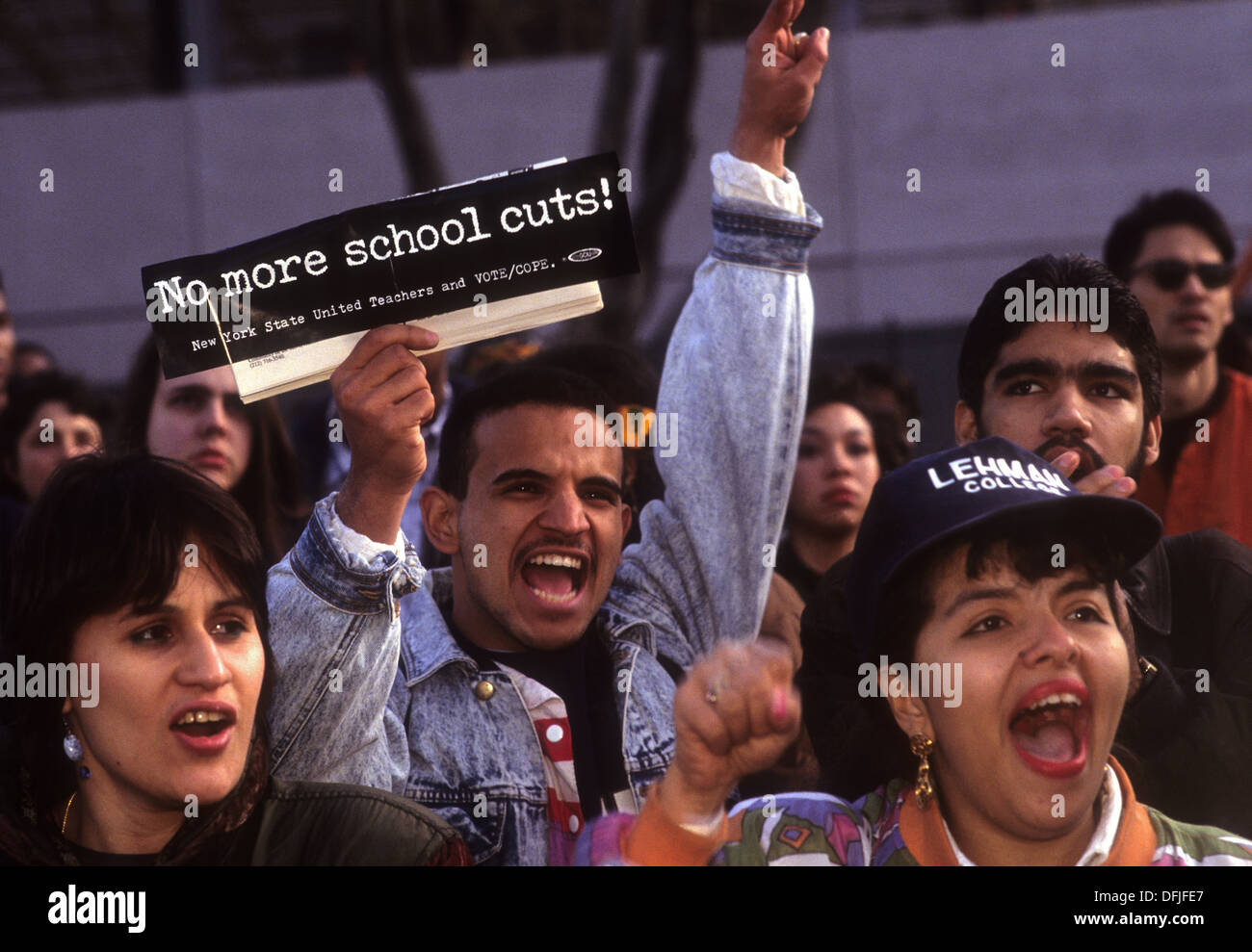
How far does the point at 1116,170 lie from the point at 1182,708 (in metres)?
7.11

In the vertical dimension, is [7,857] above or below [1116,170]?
below

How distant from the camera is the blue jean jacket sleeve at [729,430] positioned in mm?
2604

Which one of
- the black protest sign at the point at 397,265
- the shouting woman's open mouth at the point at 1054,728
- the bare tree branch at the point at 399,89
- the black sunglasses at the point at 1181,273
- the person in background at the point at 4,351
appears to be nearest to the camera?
the shouting woman's open mouth at the point at 1054,728

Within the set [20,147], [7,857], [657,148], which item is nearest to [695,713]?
[7,857]

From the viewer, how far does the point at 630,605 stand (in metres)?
2.78

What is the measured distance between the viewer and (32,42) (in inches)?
496

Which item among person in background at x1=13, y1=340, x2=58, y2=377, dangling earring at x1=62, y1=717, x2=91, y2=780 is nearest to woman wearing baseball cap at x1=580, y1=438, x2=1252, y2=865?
dangling earring at x1=62, y1=717, x2=91, y2=780

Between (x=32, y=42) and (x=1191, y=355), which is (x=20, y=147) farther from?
(x=1191, y=355)

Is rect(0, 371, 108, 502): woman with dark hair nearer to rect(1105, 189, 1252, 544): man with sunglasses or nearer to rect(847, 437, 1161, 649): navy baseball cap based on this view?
rect(847, 437, 1161, 649): navy baseball cap

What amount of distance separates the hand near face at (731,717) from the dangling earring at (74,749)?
930 mm

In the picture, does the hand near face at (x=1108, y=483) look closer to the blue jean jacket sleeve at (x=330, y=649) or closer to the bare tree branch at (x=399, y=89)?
the blue jean jacket sleeve at (x=330, y=649)

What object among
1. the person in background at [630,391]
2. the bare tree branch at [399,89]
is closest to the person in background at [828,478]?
the person in background at [630,391]

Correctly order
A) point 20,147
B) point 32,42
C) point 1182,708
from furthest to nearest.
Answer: point 32,42
point 20,147
point 1182,708

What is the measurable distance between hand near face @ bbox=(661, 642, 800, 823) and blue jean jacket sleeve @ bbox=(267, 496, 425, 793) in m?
0.58
